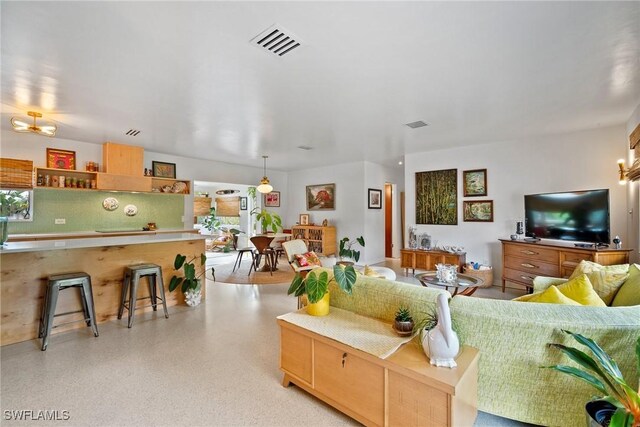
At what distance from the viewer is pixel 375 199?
286 inches

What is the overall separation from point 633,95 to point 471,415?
3.71 metres

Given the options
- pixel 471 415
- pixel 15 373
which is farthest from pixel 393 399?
pixel 15 373

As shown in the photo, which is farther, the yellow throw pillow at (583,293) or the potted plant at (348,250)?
the potted plant at (348,250)

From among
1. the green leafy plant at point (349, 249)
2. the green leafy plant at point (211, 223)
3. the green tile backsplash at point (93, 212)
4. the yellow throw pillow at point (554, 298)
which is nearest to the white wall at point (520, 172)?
the green leafy plant at point (349, 249)

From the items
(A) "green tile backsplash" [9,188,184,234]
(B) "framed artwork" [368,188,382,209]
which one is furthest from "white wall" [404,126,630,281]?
(A) "green tile backsplash" [9,188,184,234]

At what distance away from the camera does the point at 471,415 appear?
1.55 meters

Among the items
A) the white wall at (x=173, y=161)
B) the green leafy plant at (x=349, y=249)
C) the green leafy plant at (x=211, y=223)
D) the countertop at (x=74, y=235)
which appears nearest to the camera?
the countertop at (x=74, y=235)

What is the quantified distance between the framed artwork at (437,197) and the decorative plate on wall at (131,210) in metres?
5.89

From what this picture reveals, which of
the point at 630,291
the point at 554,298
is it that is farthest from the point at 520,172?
the point at 554,298

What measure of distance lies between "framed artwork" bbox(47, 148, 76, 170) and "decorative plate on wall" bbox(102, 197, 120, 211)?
0.75 m

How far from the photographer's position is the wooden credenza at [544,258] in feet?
10.8

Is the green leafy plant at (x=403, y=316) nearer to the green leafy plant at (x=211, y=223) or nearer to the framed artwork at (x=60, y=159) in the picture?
the framed artwork at (x=60, y=159)

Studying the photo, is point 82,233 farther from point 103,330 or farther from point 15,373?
point 15,373

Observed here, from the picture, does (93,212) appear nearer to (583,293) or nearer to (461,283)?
(461,283)
